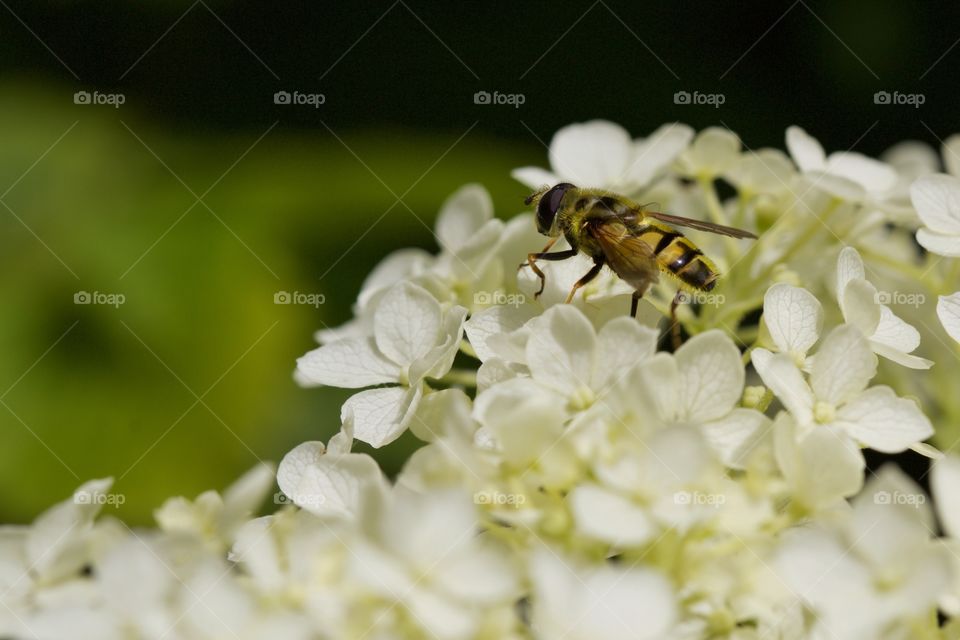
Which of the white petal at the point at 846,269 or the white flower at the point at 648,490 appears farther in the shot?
the white petal at the point at 846,269

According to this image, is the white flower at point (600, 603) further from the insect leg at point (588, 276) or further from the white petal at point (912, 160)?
the white petal at point (912, 160)

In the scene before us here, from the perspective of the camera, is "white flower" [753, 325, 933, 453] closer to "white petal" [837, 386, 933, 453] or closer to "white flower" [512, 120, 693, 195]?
"white petal" [837, 386, 933, 453]

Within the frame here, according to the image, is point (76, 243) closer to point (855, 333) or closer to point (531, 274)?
point (531, 274)

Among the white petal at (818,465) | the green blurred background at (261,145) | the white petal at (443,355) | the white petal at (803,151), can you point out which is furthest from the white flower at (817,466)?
the green blurred background at (261,145)

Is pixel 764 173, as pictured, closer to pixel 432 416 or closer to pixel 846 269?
pixel 846 269

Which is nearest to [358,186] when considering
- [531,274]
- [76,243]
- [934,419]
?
[76,243]

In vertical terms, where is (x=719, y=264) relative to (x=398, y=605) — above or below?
above
